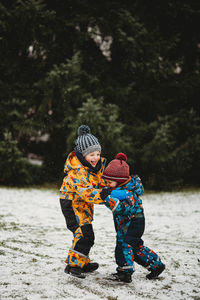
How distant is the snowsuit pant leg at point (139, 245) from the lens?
298 centimetres

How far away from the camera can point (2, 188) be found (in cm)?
916

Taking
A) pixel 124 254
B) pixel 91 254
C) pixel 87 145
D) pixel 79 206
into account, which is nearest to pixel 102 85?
pixel 91 254

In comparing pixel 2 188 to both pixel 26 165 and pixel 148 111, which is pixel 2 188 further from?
pixel 148 111

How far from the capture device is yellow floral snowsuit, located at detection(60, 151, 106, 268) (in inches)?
119

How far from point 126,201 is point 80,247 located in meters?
0.62

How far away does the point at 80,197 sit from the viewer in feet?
9.99

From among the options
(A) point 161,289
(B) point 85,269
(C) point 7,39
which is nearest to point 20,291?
(B) point 85,269

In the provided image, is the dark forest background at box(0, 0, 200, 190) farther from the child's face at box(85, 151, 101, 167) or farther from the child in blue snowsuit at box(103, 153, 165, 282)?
the child in blue snowsuit at box(103, 153, 165, 282)

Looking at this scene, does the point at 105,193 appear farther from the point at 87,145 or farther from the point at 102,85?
the point at 102,85

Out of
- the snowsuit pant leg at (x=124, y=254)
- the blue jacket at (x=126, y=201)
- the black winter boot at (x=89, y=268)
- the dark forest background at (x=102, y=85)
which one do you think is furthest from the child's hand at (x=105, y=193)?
the dark forest background at (x=102, y=85)

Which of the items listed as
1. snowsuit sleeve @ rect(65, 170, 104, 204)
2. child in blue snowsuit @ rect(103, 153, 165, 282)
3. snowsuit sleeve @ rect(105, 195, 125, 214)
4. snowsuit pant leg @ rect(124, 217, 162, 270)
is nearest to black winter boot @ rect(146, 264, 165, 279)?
snowsuit pant leg @ rect(124, 217, 162, 270)

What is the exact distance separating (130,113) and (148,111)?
0.74 metres

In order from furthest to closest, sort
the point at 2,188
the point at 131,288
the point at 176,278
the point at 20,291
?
1. the point at 2,188
2. the point at 176,278
3. the point at 131,288
4. the point at 20,291

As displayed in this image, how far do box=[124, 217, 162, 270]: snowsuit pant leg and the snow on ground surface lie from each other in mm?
179
